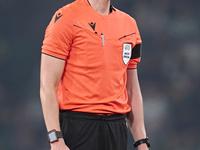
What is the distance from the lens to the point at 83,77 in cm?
161

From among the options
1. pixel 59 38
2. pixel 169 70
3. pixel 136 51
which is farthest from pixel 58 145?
pixel 169 70

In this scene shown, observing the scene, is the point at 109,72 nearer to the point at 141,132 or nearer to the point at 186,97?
the point at 141,132

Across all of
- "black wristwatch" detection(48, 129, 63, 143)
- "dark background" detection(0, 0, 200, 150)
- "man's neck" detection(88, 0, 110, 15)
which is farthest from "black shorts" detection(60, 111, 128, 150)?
"dark background" detection(0, 0, 200, 150)

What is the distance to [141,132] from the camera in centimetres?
188

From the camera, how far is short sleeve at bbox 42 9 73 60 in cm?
154

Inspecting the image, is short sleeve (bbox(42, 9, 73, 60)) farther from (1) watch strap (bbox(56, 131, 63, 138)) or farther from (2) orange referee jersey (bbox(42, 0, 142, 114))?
(1) watch strap (bbox(56, 131, 63, 138))

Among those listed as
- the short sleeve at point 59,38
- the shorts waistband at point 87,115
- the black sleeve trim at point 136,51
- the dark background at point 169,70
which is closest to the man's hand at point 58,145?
the shorts waistband at point 87,115

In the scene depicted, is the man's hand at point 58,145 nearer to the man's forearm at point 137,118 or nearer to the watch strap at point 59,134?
the watch strap at point 59,134

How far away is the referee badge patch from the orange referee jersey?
0.08 ft

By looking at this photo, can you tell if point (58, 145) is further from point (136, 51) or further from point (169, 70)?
point (169, 70)

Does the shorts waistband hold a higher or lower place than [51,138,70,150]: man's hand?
higher

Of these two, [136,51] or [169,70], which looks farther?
[169,70]

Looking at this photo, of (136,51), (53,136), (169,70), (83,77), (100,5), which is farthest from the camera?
(169,70)

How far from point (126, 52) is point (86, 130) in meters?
0.41
